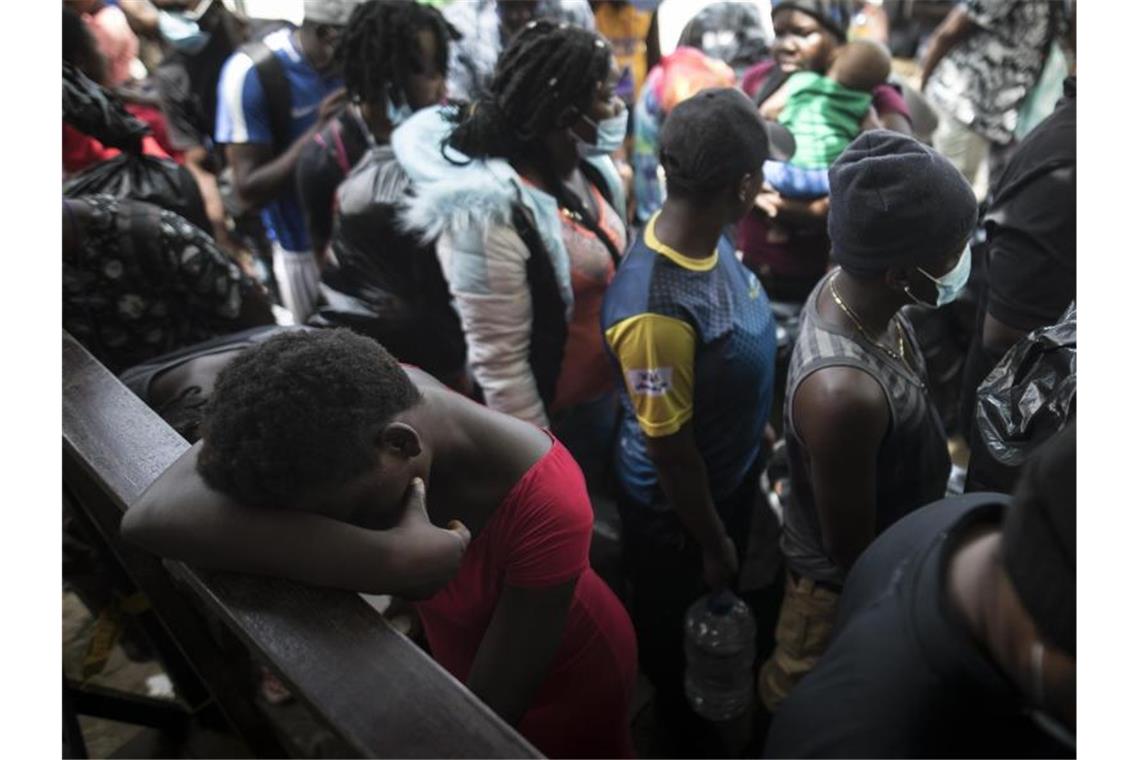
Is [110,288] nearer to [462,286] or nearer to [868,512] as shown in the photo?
[462,286]

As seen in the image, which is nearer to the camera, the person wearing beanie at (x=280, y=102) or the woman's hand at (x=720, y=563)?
the woman's hand at (x=720, y=563)

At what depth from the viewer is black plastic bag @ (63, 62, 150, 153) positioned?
233 centimetres

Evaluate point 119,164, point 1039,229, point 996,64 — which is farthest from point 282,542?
point 996,64

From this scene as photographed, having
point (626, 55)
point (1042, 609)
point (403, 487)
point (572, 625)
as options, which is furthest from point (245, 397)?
point (626, 55)

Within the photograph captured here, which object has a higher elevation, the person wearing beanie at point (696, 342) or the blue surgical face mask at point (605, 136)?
the blue surgical face mask at point (605, 136)

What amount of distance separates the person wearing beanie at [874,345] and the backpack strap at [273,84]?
A: 7.86ft

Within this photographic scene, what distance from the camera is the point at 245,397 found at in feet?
3.87

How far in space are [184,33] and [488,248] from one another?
107 inches

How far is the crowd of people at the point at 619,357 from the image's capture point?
3.38 feet

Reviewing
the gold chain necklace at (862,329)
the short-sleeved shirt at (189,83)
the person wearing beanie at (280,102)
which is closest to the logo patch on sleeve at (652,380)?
the gold chain necklace at (862,329)

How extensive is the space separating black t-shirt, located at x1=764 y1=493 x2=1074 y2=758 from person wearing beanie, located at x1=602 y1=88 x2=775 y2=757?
97cm

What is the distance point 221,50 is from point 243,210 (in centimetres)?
104

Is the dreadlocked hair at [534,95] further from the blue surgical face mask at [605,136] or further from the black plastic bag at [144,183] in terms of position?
the black plastic bag at [144,183]

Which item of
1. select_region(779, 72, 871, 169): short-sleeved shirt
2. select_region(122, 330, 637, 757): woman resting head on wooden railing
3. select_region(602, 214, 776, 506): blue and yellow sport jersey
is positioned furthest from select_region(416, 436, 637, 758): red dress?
select_region(779, 72, 871, 169): short-sleeved shirt
